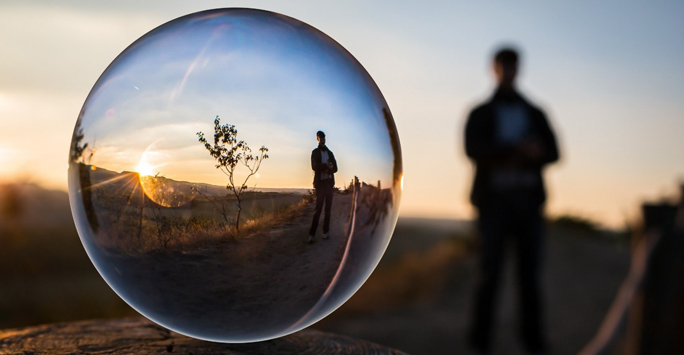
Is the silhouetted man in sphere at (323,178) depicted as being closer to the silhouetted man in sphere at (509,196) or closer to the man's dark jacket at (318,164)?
the man's dark jacket at (318,164)

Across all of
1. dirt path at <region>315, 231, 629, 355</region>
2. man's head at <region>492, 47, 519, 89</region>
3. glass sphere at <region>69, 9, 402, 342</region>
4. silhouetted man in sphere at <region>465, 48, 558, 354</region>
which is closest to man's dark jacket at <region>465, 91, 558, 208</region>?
silhouetted man in sphere at <region>465, 48, 558, 354</region>

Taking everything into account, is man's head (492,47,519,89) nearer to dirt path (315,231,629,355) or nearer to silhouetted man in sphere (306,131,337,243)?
silhouetted man in sphere (306,131,337,243)

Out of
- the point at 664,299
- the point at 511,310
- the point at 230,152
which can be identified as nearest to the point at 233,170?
the point at 230,152

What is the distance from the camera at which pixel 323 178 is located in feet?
6.45

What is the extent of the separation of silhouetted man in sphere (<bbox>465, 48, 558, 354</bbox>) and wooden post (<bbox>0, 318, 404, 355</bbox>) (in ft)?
8.55

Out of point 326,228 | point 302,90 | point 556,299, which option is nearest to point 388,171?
point 326,228

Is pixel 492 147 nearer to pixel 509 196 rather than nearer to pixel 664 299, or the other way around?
pixel 509 196

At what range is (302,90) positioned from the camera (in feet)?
6.34

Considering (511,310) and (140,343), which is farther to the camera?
(511,310)

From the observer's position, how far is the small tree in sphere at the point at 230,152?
1844 millimetres

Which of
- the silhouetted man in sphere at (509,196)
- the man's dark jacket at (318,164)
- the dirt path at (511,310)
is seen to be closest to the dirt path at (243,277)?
the man's dark jacket at (318,164)

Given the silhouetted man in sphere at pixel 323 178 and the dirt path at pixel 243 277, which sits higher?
the silhouetted man in sphere at pixel 323 178

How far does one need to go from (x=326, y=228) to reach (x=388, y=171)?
375 millimetres

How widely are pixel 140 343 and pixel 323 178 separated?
1352 millimetres
